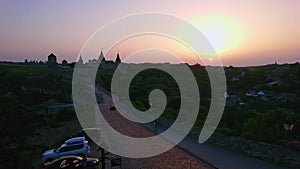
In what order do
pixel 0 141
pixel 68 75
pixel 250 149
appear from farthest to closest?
pixel 68 75 → pixel 250 149 → pixel 0 141

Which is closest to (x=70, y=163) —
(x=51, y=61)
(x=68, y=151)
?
(x=68, y=151)

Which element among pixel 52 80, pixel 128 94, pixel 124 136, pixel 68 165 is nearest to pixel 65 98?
pixel 128 94

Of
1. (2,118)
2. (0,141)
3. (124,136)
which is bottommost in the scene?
(124,136)

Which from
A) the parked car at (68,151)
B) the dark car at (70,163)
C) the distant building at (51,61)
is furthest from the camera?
the distant building at (51,61)

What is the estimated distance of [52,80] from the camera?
78.4 meters

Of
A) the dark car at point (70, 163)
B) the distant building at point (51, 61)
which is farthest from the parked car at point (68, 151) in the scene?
the distant building at point (51, 61)

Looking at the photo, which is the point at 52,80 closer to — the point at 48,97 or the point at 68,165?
the point at 48,97

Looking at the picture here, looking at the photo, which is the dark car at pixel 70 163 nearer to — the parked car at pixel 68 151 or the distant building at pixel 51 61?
the parked car at pixel 68 151

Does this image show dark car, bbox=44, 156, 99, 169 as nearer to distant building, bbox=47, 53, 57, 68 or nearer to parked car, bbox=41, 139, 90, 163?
parked car, bbox=41, 139, 90, 163

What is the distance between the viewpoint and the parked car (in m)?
16.9

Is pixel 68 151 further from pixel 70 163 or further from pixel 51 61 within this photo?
pixel 51 61

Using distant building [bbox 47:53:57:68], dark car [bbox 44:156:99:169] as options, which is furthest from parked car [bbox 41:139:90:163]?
distant building [bbox 47:53:57:68]

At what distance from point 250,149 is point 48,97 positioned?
164ft

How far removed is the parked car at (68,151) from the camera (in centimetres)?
1689
